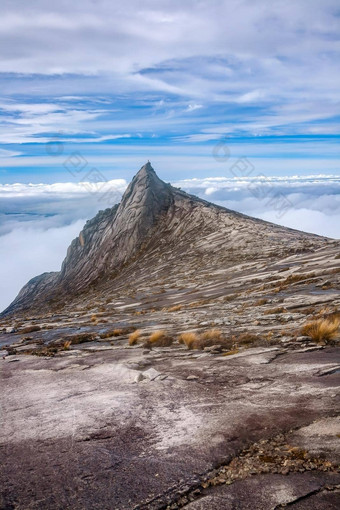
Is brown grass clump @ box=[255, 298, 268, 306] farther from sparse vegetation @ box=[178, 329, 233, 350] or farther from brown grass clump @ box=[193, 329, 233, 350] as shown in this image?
sparse vegetation @ box=[178, 329, 233, 350]

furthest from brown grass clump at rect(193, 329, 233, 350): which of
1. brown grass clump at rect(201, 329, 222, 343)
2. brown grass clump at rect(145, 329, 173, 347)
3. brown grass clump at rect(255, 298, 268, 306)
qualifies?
brown grass clump at rect(255, 298, 268, 306)

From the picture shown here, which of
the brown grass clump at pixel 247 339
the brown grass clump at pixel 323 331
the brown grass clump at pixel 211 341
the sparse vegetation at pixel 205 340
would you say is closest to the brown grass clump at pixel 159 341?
the sparse vegetation at pixel 205 340

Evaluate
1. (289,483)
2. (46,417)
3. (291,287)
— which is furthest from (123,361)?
(291,287)

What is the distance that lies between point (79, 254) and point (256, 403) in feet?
274

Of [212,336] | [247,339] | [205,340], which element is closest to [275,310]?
[247,339]

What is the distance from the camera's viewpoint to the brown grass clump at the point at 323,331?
12.4m

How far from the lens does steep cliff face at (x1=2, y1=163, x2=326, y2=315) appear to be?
47.1 meters

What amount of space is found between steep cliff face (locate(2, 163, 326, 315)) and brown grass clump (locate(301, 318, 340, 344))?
27.8 meters

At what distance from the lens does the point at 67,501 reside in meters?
5.40

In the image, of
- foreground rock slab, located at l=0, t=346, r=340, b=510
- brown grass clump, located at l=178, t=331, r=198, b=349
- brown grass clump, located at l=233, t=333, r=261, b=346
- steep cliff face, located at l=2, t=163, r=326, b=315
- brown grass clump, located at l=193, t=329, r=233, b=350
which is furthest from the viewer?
steep cliff face, located at l=2, t=163, r=326, b=315

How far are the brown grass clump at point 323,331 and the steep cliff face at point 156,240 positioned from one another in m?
27.8

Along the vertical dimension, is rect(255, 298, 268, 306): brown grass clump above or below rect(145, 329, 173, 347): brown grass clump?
below

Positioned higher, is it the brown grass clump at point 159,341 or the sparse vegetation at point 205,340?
the brown grass clump at point 159,341

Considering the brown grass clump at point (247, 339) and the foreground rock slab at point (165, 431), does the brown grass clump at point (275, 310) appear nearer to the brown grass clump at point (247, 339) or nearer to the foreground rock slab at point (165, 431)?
the brown grass clump at point (247, 339)
